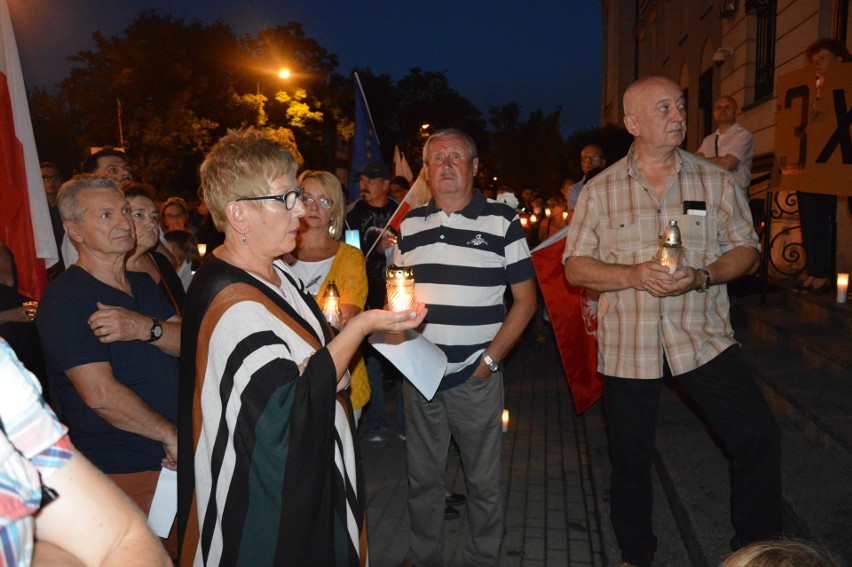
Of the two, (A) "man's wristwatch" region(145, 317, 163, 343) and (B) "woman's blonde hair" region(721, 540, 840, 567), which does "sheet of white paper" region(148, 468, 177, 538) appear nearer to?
(A) "man's wristwatch" region(145, 317, 163, 343)

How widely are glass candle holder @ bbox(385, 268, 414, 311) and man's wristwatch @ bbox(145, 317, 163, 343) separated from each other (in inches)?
47.7

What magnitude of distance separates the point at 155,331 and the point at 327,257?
1346 mm

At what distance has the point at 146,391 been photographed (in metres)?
3.05

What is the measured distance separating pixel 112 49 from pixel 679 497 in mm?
32593

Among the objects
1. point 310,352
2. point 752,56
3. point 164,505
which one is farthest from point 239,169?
point 752,56

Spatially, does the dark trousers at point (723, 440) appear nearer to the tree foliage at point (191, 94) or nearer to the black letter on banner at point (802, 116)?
the black letter on banner at point (802, 116)

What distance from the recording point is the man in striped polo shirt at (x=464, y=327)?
375 cm

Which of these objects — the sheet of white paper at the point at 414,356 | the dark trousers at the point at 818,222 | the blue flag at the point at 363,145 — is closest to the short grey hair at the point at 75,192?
the sheet of white paper at the point at 414,356

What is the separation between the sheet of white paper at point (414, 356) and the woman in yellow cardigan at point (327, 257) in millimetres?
812

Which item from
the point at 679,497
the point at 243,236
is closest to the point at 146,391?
the point at 243,236

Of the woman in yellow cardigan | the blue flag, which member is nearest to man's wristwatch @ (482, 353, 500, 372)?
the woman in yellow cardigan

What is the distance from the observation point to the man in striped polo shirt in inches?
148

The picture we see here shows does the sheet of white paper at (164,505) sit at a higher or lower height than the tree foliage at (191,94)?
lower

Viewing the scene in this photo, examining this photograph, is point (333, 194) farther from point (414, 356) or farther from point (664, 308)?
point (664, 308)
